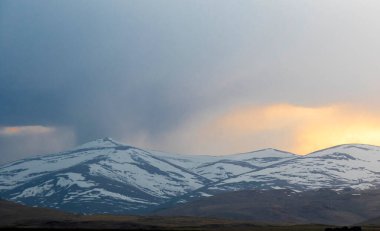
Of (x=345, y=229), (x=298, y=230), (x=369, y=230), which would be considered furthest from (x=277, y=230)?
(x=345, y=229)

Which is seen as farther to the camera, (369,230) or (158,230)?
(158,230)

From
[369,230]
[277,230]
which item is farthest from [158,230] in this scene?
A: [369,230]

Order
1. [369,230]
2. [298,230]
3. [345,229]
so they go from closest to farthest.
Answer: [345,229], [369,230], [298,230]

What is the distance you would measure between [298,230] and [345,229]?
45915 millimetres

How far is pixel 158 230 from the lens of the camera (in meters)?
195

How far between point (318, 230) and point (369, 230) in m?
14.2

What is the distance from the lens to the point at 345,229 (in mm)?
146250

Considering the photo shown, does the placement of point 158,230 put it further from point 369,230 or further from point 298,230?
point 369,230

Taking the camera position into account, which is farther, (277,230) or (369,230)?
(277,230)

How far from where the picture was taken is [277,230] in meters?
194

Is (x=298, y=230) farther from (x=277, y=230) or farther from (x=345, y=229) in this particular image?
(x=345, y=229)

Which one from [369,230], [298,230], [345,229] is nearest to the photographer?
[345,229]

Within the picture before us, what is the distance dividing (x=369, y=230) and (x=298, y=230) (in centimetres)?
2478

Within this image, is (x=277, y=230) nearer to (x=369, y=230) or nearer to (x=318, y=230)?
(x=318, y=230)
